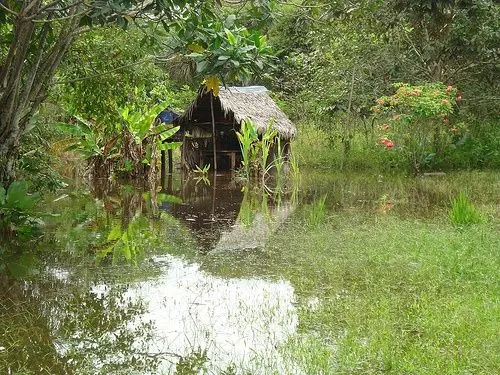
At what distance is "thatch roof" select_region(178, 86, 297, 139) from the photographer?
16.0m

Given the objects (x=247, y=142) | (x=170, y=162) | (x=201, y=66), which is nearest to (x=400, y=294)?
(x=201, y=66)

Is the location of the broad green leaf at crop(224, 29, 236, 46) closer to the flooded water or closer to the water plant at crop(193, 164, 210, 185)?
the flooded water

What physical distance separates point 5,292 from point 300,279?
7.61ft

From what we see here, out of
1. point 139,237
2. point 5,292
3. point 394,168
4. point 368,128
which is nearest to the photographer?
point 5,292

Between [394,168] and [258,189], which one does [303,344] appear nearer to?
[258,189]

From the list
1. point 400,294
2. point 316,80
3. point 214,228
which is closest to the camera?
point 400,294

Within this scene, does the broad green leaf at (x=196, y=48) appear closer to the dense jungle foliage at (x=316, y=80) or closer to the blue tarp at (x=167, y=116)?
the dense jungle foliage at (x=316, y=80)

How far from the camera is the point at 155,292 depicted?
495 cm

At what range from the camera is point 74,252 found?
6.37 meters

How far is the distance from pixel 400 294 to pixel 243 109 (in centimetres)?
1218

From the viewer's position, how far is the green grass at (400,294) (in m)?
3.46

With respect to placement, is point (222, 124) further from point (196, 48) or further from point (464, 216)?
point (196, 48)

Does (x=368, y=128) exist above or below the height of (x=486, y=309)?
above

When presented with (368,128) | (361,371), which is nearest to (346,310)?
(361,371)
